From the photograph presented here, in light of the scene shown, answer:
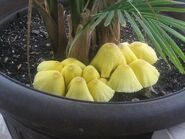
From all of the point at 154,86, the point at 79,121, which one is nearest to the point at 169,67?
the point at 154,86

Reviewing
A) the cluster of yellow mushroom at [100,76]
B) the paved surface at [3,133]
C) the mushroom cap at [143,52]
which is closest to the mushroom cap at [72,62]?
the cluster of yellow mushroom at [100,76]

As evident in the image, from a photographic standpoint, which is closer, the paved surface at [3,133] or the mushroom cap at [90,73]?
the mushroom cap at [90,73]

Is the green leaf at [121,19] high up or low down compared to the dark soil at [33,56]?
up

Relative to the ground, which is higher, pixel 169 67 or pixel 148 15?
pixel 148 15

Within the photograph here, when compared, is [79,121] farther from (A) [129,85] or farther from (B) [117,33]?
(B) [117,33]

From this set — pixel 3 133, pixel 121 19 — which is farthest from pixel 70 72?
pixel 3 133

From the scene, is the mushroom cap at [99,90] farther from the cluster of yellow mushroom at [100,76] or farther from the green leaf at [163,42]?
the green leaf at [163,42]
